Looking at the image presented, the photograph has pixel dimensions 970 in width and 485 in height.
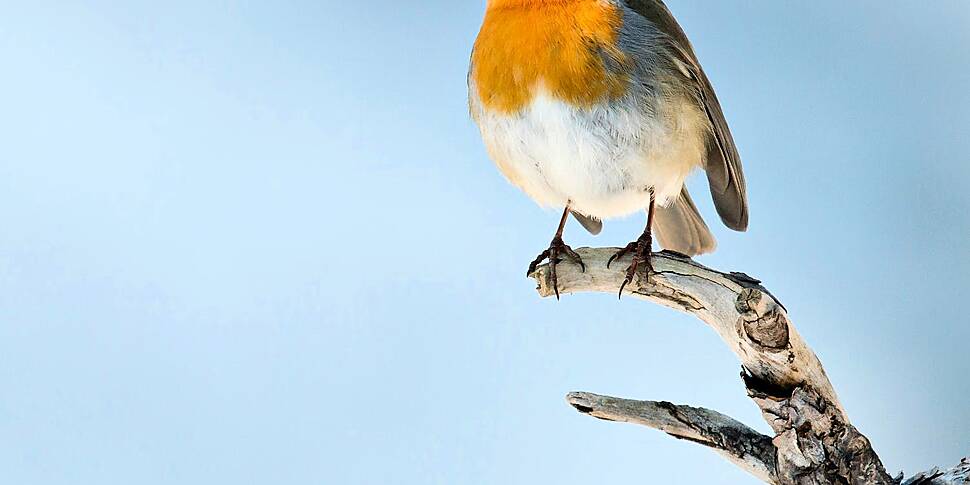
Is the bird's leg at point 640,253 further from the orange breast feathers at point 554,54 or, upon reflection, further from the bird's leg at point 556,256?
the orange breast feathers at point 554,54

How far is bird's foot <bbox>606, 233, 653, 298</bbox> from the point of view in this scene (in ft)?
6.77

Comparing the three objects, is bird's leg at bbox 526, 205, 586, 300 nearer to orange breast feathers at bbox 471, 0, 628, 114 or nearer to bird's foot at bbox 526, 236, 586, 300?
bird's foot at bbox 526, 236, 586, 300

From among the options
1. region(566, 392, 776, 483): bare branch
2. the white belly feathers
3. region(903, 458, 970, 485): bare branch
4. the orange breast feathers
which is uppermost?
the orange breast feathers

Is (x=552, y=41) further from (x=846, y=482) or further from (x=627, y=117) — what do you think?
(x=846, y=482)

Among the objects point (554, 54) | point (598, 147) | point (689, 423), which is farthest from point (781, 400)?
point (554, 54)

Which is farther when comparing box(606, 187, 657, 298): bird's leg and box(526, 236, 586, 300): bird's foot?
box(526, 236, 586, 300): bird's foot

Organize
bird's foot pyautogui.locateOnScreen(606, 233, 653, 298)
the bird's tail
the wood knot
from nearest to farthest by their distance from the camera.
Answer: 1. the wood knot
2. bird's foot pyautogui.locateOnScreen(606, 233, 653, 298)
3. the bird's tail

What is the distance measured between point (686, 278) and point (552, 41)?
523 mm

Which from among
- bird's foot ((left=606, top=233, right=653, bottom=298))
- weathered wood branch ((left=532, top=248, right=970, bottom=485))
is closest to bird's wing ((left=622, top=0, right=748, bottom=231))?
bird's foot ((left=606, top=233, right=653, bottom=298))

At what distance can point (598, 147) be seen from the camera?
6.40 ft

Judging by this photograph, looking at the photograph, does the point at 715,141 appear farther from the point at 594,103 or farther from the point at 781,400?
the point at 781,400

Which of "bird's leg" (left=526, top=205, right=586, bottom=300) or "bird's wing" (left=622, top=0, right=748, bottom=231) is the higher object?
"bird's wing" (left=622, top=0, right=748, bottom=231)

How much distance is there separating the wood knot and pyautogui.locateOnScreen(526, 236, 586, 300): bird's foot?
0.45 meters

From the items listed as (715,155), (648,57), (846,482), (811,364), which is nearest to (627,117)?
(648,57)
